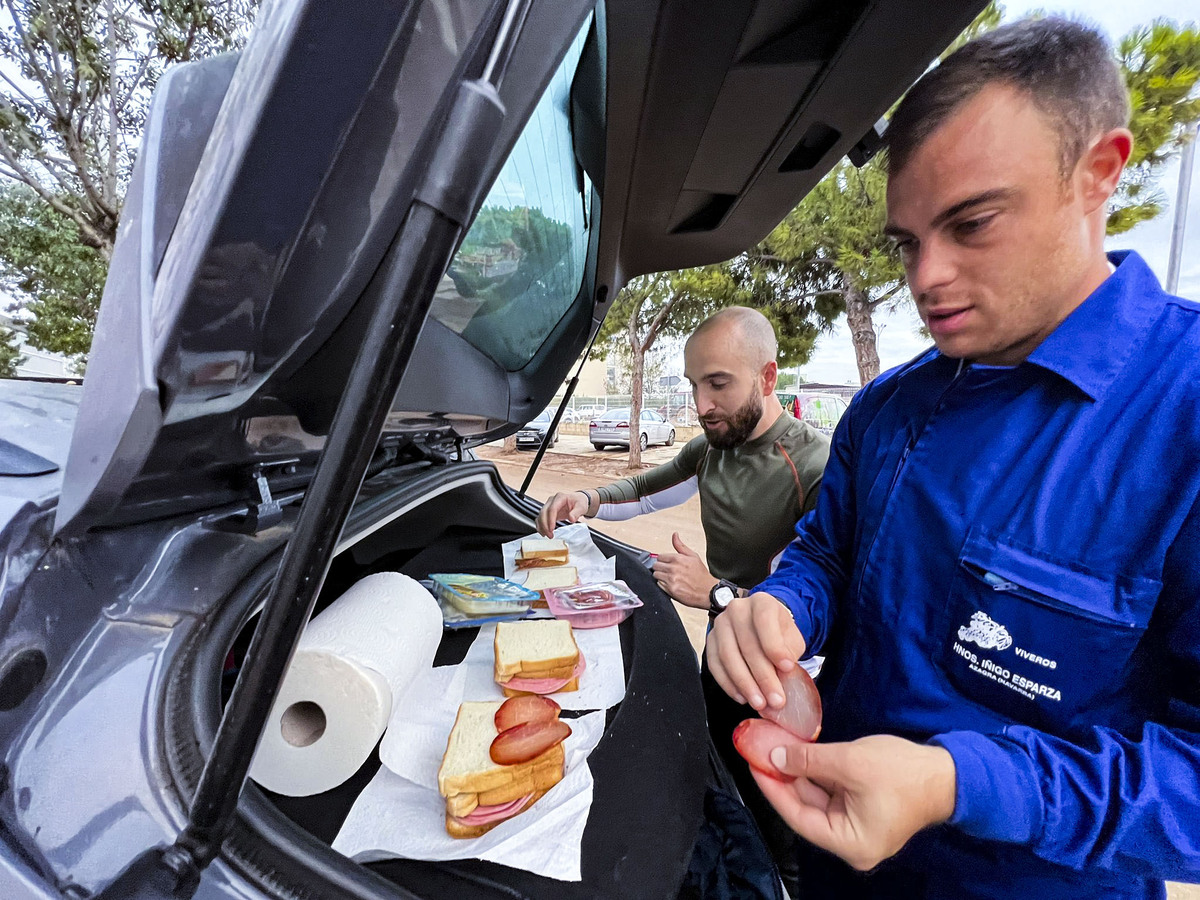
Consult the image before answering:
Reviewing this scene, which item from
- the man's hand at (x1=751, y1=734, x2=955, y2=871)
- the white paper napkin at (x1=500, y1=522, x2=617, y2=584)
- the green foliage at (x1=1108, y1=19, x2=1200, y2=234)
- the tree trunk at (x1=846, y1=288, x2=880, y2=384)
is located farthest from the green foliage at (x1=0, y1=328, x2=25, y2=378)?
the green foliage at (x1=1108, y1=19, x2=1200, y2=234)

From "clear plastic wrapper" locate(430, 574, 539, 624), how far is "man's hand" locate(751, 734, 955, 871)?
97 centimetres

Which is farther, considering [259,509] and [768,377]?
[768,377]

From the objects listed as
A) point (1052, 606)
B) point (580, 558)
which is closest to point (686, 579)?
point (580, 558)

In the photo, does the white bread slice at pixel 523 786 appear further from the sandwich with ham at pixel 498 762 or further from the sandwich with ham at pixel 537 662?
the sandwich with ham at pixel 537 662

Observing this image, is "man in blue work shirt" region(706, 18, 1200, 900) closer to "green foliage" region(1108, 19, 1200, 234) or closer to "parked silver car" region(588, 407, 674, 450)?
"green foliage" region(1108, 19, 1200, 234)

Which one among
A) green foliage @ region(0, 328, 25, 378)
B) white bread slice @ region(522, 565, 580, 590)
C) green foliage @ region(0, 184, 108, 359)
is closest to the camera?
white bread slice @ region(522, 565, 580, 590)

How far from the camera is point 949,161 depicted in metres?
0.85

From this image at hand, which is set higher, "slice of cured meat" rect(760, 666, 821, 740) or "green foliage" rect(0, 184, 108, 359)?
"green foliage" rect(0, 184, 108, 359)

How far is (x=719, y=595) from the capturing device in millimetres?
1842

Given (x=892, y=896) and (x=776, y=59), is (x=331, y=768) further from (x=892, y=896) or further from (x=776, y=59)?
(x=776, y=59)

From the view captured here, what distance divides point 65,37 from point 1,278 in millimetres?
4431

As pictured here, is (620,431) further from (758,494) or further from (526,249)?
(526,249)

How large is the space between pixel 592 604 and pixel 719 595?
1.62 feet

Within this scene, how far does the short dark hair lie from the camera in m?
0.81
